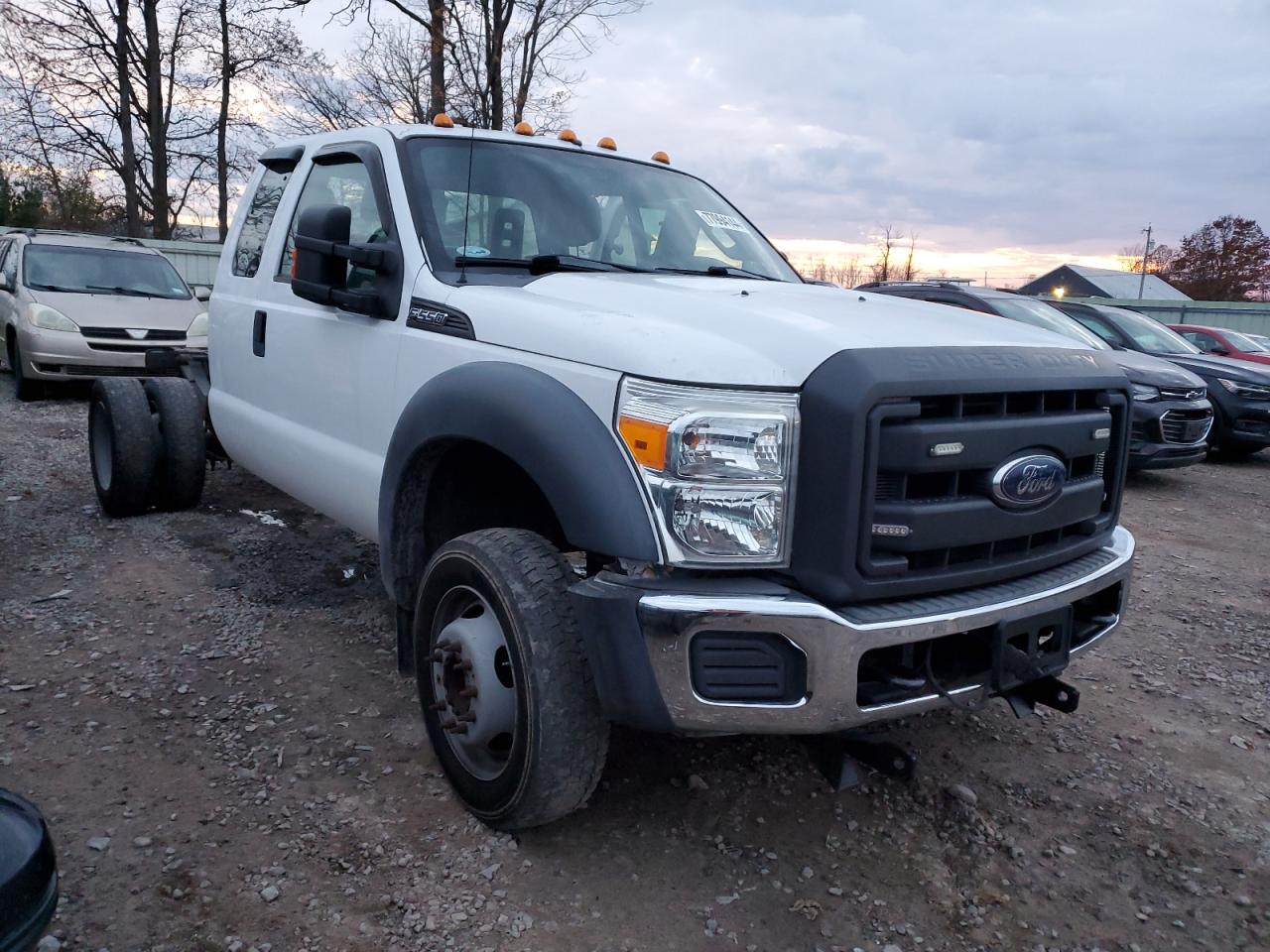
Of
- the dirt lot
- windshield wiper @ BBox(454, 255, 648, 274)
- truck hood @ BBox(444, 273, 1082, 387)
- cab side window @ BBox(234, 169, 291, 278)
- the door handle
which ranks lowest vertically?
the dirt lot

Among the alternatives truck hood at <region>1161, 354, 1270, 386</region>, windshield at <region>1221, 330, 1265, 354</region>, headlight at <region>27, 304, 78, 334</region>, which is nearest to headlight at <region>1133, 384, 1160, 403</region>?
truck hood at <region>1161, 354, 1270, 386</region>

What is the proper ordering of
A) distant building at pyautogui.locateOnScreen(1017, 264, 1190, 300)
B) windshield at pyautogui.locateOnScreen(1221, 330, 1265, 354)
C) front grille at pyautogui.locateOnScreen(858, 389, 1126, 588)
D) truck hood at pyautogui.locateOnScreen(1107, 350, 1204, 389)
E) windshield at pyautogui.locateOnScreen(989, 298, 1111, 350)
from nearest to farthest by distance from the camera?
front grille at pyautogui.locateOnScreen(858, 389, 1126, 588), truck hood at pyautogui.locateOnScreen(1107, 350, 1204, 389), windshield at pyautogui.locateOnScreen(989, 298, 1111, 350), windshield at pyautogui.locateOnScreen(1221, 330, 1265, 354), distant building at pyautogui.locateOnScreen(1017, 264, 1190, 300)

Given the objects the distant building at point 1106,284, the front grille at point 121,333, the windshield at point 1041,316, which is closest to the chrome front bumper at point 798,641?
the windshield at point 1041,316

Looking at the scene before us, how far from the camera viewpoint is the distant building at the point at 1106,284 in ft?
181

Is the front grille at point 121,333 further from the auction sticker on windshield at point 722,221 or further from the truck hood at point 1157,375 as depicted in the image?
the truck hood at point 1157,375

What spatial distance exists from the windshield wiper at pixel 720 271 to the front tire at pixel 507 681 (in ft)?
4.43

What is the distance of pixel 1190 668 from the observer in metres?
4.20

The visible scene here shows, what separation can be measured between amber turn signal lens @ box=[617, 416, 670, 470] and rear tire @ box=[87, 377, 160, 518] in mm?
3922

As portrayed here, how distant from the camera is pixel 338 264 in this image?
10.4 ft

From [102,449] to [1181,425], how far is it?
8.14 meters

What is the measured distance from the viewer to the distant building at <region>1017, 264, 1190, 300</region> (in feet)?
181

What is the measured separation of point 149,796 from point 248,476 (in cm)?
425

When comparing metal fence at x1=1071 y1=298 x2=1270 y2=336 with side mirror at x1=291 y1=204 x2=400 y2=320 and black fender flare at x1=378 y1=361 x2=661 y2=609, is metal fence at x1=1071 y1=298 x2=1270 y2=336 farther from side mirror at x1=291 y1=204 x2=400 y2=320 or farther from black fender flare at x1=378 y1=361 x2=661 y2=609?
black fender flare at x1=378 y1=361 x2=661 y2=609

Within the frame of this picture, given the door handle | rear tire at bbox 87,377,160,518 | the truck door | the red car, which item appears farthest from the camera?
the red car
